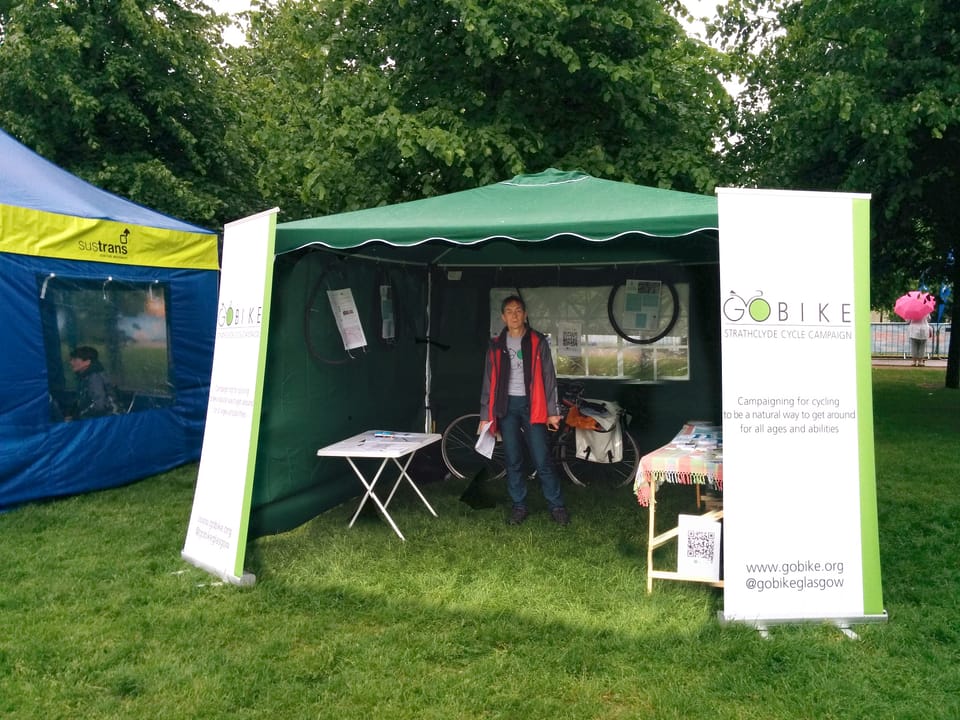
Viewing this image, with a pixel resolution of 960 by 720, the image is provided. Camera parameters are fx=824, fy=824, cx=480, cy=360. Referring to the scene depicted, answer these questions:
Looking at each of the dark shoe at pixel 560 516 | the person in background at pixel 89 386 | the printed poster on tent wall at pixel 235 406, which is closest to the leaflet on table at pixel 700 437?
the dark shoe at pixel 560 516

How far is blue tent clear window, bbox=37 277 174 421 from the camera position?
→ 22.0 feet

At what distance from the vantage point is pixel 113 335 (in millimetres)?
7246

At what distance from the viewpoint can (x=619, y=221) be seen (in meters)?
4.29

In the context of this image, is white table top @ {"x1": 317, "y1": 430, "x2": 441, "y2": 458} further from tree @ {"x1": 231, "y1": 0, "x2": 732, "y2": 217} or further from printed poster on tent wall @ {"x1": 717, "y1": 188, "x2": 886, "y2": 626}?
tree @ {"x1": 231, "y1": 0, "x2": 732, "y2": 217}

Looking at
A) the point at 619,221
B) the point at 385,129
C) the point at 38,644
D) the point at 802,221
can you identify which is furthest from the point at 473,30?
the point at 38,644

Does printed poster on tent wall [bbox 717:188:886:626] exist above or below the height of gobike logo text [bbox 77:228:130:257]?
below

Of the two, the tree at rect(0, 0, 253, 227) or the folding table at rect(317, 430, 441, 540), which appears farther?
the tree at rect(0, 0, 253, 227)

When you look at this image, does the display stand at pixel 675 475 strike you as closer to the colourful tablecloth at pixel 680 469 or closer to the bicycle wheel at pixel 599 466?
the colourful tablecloth at pixel 680 469

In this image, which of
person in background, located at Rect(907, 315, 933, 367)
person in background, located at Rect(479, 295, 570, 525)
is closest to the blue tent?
person in background, located at Rect(479, 295, 570, 525)

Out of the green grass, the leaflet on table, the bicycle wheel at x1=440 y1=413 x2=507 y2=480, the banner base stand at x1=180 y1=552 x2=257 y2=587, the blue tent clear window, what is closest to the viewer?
the green grass

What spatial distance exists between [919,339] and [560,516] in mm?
21835

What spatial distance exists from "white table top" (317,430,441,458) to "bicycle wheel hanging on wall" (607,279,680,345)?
7.33 feet

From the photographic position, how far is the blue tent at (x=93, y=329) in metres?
6.39

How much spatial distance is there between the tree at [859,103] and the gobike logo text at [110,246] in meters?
6.85
